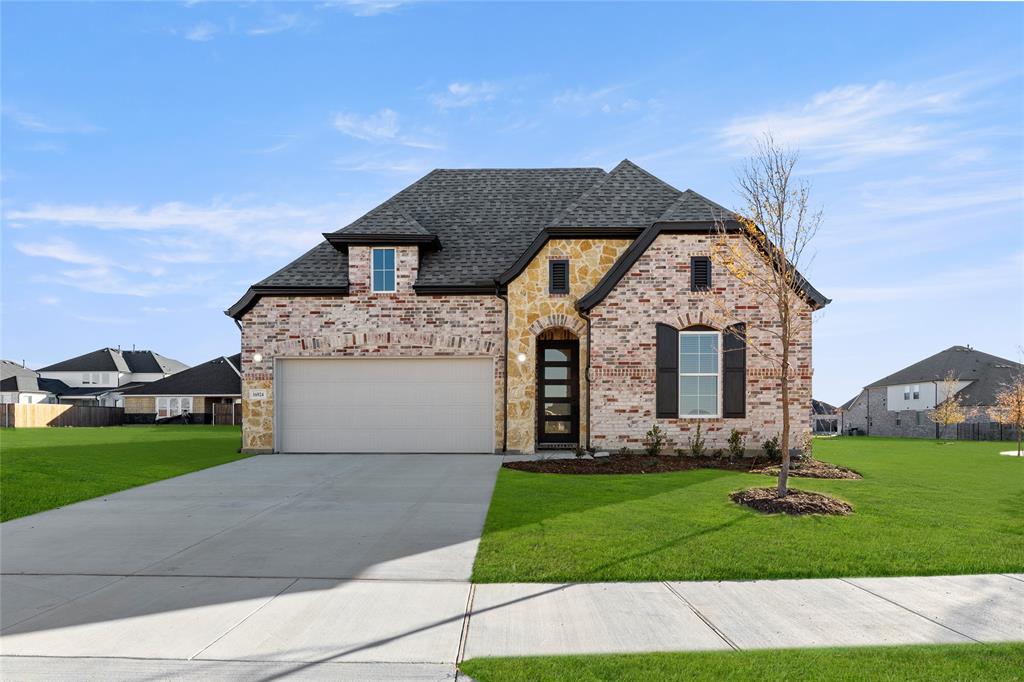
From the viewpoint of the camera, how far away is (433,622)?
5152 mm

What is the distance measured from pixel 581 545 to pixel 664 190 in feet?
42.3

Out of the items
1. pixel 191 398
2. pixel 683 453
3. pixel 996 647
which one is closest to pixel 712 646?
pixel 996 647

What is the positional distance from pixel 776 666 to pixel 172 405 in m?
48.6

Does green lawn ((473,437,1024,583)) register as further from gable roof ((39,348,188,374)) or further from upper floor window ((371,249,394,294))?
gable roof ((39,348,188,374))

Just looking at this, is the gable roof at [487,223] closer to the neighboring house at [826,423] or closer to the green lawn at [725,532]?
the green lawn at [725,532]

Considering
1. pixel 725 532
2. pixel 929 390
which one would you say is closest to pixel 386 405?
pixel 725 532

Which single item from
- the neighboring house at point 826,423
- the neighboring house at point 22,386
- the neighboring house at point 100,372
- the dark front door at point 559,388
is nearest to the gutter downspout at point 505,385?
the dark front door at point 559,388

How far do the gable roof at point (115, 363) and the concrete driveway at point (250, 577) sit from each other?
215ft

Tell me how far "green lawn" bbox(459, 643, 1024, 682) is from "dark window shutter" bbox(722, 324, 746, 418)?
37.6 feet

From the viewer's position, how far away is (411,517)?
358 inches

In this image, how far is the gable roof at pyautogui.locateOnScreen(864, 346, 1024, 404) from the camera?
4400 cm

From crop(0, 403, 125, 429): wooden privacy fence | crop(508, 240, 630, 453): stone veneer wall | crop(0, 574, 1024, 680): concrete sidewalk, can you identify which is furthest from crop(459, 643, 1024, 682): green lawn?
crop(0, 403, 125, 429): wooden privacy fence

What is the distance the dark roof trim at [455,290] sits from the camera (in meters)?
17.4

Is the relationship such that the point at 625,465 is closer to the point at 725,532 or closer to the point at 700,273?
the point at 700,273
